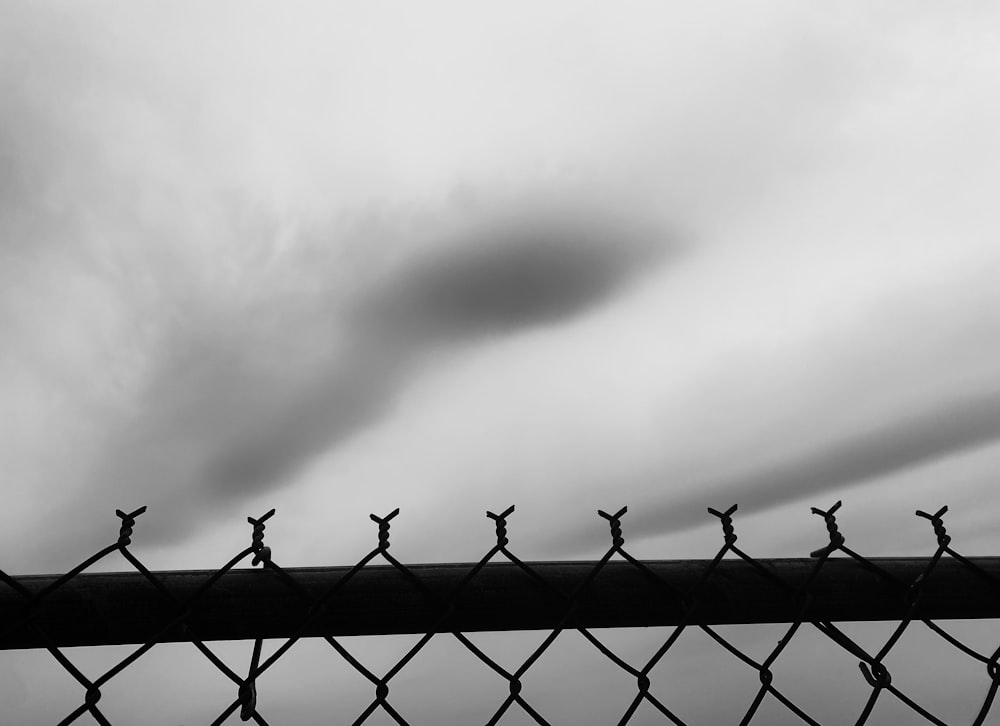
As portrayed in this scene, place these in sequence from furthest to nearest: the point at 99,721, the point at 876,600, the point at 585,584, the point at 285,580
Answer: the point at 876,600, the point at 585,584, the point at 285,580, the point at 99,721

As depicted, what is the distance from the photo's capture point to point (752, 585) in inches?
84.4

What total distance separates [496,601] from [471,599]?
0.07 meters

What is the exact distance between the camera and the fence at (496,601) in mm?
1829

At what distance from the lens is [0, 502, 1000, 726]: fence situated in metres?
1.83

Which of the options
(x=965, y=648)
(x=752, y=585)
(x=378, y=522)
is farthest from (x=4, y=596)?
(x=965, y=648)

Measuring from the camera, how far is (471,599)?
A: 1.99 m

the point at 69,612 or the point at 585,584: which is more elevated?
the point at 585,584

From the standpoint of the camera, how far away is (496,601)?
6.57 ft

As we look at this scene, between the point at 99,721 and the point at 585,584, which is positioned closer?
the point at 99,721

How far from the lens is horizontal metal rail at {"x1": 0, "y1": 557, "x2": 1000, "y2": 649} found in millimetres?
1832

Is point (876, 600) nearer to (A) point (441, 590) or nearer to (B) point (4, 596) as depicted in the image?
(A) point (441, 590)

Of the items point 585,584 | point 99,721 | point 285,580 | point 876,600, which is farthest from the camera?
point 876,600

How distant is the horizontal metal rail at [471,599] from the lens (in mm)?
1832

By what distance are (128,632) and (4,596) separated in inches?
12.2
